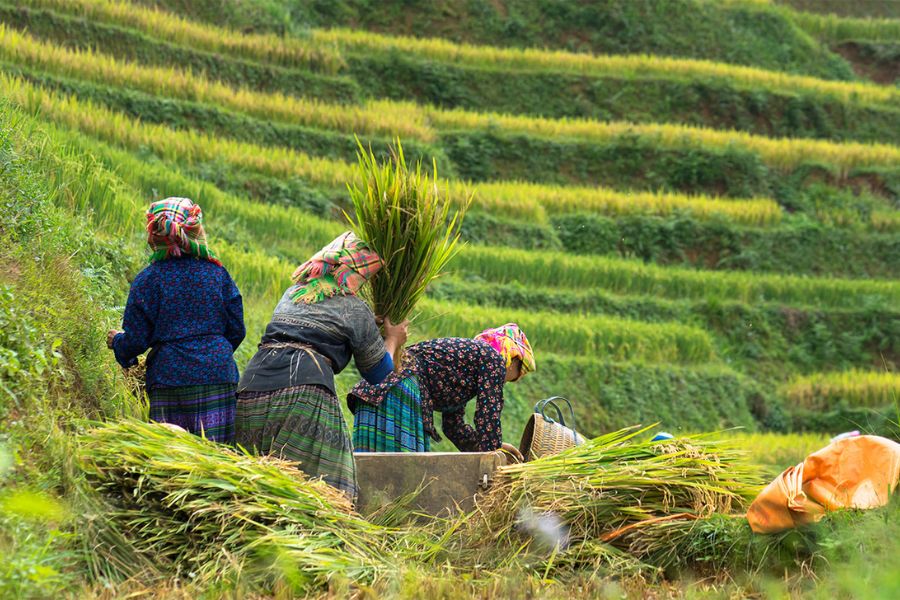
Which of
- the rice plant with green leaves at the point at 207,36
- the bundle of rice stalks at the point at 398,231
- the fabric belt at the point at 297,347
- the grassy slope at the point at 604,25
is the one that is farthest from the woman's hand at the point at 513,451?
the grassy slope at the point at 604,25

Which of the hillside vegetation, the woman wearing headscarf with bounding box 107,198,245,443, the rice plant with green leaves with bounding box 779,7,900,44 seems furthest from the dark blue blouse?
the rice plant with green leaves with bounding box 779,7,900,44

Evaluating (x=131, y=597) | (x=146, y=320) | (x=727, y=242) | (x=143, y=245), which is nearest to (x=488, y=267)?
(x=727, y=242)

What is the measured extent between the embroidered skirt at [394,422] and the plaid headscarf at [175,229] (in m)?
1.09

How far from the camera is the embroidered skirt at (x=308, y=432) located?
13.1 ft

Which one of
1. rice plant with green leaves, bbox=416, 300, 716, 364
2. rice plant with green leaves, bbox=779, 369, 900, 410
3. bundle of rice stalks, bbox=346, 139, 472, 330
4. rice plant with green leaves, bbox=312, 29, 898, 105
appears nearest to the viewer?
bundle of rice stalks, bbox=346, 139, 472, 330

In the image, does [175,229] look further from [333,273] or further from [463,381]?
[463,381]

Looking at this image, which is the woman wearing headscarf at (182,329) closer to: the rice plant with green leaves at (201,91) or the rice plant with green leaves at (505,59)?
the rice plant with green leaves at (201,91)

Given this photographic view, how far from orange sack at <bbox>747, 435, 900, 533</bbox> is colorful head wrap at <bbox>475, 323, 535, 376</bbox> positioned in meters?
1.63

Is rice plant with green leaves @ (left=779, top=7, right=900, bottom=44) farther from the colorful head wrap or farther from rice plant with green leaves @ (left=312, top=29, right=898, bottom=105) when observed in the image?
the colorful head wrap

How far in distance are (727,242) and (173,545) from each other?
14.0 m

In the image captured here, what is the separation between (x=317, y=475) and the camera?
397 centimetres

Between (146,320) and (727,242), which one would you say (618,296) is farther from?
(146,320)

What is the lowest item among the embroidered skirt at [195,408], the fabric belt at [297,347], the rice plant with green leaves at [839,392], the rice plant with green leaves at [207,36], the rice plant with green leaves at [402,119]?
the rice plant with green leaves at [839,392]

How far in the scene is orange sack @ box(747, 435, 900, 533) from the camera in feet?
11.1
